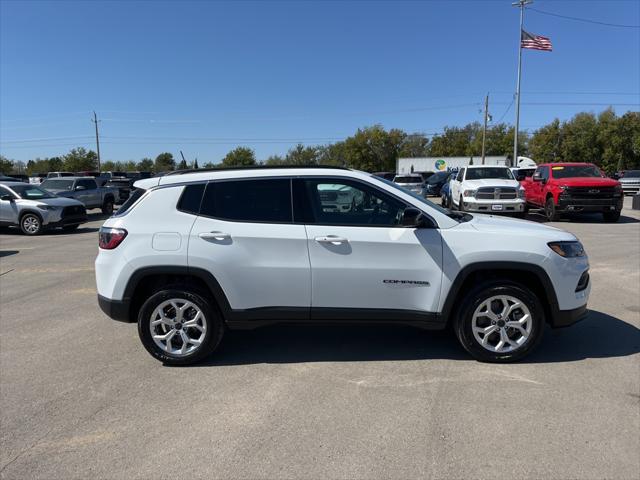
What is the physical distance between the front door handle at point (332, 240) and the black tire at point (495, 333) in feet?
3.99

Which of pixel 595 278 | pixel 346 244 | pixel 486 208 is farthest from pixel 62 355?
pixel 486 208

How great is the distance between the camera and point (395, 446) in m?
2.97

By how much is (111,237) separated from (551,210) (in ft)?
49.0

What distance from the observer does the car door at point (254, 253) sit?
4039 millimetres

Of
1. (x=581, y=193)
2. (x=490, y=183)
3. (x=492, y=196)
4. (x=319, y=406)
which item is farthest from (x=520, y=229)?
(x=581, y=193)

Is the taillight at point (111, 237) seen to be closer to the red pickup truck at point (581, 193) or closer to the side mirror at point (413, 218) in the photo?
the side mirror at point (413, 218)

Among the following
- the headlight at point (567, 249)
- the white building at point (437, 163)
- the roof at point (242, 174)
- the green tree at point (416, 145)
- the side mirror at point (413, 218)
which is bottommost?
the headlight at point (567, 249)

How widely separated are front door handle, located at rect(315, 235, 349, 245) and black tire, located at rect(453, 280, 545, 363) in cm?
122

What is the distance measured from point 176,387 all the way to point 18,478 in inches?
50.2

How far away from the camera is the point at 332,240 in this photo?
4012mm

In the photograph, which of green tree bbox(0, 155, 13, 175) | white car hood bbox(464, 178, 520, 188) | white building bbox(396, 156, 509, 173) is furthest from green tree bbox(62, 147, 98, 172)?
white car hood bbox(464, 178, 520, 188)

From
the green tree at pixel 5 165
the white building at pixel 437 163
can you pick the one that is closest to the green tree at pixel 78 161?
the green tree at pixel 5 165

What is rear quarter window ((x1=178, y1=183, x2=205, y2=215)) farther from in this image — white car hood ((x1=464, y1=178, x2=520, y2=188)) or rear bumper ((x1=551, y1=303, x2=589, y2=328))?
white car hood ((x1=464, y1=178, x2=520, y2=188))

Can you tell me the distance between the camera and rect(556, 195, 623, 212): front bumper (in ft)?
48.5
